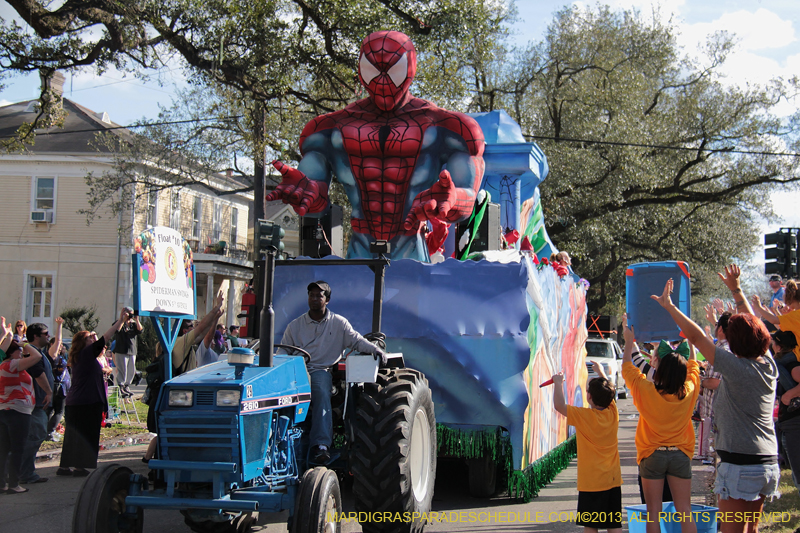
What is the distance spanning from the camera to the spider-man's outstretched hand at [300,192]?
783 cm

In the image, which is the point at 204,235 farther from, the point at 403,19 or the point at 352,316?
the point at 352,316

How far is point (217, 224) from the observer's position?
34719 mm

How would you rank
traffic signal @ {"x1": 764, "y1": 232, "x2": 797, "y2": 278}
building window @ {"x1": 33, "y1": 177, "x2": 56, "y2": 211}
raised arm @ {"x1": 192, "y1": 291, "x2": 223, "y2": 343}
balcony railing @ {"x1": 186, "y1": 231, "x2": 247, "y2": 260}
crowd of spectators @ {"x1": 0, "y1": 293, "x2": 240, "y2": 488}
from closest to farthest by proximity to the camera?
1. raised arm @ {"x1": 192, "y1": 291, "x2": 223, "y2": 343}
2. crowd of spectators @ {"x1": 0, "y1": 293, "x2": 240, "y2": 488}
3. traffic signal @ {"x1": 764, "y1": 232, "x2": 797, "y2": 278}
4. building window @ {"x1": 33, "y1": 177, "x2": 56, "y2": 211}
5. balcony railing @ {"x1": 186, "y1": 231, "x2": 247, "y2": 260}

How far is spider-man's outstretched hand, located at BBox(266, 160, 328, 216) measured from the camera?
25.7 feet

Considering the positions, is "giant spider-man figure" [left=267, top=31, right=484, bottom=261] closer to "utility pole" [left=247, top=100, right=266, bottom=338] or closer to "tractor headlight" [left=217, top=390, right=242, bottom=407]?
"utility pole" [left=247, top=100, right=266, bottom=338]

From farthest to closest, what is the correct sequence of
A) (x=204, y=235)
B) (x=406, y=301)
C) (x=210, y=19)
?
1. (x=204, y=235)
2. (x=210, y=19)
3. (x=406, y=301)

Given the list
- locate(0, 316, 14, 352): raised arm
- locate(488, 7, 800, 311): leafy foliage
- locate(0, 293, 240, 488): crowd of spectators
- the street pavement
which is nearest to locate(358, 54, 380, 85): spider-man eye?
locate(0, 293, 240, 488): crowd of spectators

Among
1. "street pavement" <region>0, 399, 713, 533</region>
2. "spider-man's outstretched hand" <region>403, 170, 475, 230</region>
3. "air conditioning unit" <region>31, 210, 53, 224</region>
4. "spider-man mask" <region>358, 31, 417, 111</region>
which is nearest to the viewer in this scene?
"street pavement" <region>0, 399, 713, 533</region>

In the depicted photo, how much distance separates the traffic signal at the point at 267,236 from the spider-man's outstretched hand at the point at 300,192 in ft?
10.1

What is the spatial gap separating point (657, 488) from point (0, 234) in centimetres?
2967

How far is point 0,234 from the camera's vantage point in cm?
2923

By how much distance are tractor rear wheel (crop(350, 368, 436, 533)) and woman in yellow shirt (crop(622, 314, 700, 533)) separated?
4.79 ft

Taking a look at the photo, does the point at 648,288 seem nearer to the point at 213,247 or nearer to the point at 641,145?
the point at 641,145

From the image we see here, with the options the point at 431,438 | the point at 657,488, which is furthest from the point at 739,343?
the point at 431,438
